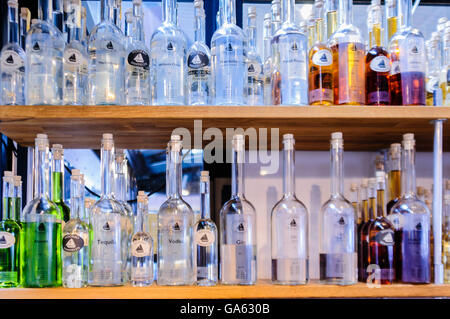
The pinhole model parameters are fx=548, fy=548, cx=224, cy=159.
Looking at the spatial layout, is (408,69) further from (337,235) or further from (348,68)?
(337,235)

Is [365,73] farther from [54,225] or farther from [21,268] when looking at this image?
[21,268]

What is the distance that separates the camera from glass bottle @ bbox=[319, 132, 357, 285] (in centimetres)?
134

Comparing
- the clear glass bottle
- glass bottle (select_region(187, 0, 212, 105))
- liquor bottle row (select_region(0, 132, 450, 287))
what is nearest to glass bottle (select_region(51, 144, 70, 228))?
liquor bottle row (select_region(0, 132, 450, 287))

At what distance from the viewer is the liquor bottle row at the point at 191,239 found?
1.33m

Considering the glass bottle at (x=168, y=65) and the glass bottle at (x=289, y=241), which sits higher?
the glass bottle at (x=168, y=65)

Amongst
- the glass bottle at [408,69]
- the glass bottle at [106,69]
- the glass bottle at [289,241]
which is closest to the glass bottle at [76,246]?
the glass bottle at [106,69]

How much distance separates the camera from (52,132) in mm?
1472

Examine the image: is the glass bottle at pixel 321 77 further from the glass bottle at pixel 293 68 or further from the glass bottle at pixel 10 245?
the glass bottle at pixel 10 245

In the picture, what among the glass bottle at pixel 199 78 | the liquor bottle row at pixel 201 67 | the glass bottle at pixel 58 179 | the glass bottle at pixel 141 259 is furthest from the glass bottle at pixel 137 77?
the glass bottle at pixel 141 259

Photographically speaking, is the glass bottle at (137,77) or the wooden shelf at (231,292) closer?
the wooden shelf at (231,292)

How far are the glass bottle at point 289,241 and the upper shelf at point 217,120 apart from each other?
0.10 metres

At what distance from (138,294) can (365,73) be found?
0.78 meters

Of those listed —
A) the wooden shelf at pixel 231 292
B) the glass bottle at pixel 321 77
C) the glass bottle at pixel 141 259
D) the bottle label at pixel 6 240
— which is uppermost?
the glass bottle at pixel 321 77
